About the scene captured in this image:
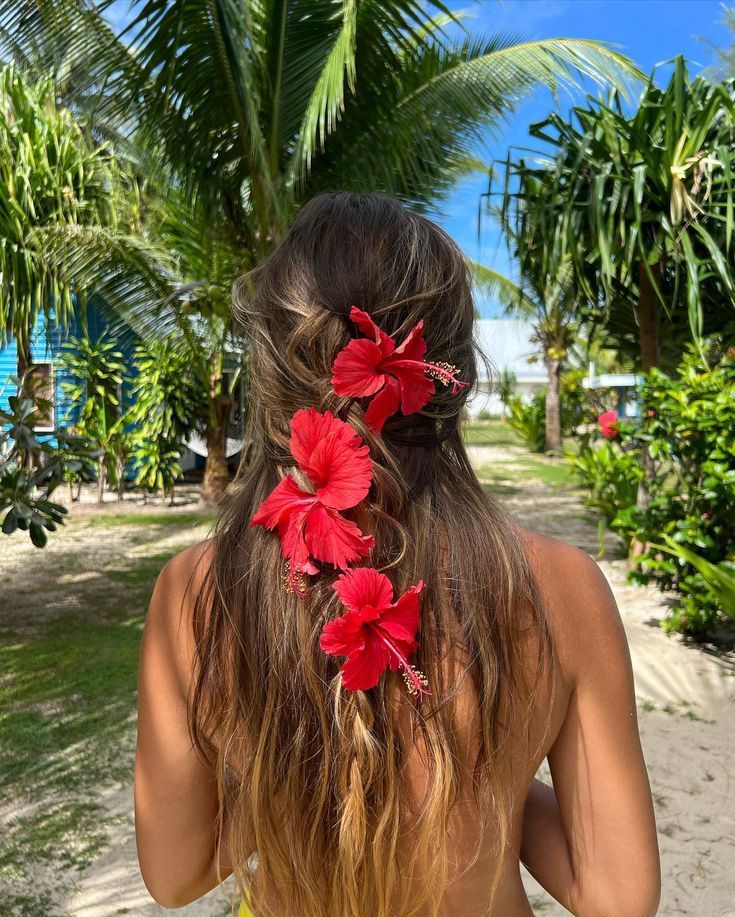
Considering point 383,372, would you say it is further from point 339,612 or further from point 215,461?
point 215,461

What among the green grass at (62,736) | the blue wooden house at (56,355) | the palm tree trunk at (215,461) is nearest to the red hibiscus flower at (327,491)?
the green grass at (62,736)

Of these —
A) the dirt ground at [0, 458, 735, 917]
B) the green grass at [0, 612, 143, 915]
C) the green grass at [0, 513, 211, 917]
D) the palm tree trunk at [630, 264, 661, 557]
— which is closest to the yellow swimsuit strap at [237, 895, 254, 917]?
the green grass at [0, 513, 211, 917]

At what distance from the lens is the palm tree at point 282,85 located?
5.59 meters

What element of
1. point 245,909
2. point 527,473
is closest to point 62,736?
point 245,909

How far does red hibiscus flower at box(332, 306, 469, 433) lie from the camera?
0.87 m

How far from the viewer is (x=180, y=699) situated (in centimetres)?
99

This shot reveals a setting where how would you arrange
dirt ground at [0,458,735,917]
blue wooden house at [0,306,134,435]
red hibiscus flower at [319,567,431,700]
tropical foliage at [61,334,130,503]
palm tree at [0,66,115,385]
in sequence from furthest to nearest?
blue wooden house at [0,306,134,435] → tropical foliage at [61,334,130,503] → palm tree at [0,66,115,385] → dirt ground at [0,458,735,917] → red hibiscus flower at [319,567,431,700]

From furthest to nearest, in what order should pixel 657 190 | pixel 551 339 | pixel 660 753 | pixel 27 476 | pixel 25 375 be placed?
pixel 551 339, pixel 657 190, pixel 25 375, pixel 27 476, pixel 660 753

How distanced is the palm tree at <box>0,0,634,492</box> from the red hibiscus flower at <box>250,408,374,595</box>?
5.34 meters

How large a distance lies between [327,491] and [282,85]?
21.4 ft

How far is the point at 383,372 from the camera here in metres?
0.88

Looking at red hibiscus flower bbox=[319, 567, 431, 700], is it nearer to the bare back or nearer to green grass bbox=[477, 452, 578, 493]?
the bare back

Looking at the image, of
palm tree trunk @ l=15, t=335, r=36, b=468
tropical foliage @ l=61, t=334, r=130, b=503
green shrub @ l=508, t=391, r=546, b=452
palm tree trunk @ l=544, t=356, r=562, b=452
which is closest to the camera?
palm tree trunk @ l=15, t=335, r=36, b=468

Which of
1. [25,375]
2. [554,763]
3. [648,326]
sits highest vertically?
[648,326]
